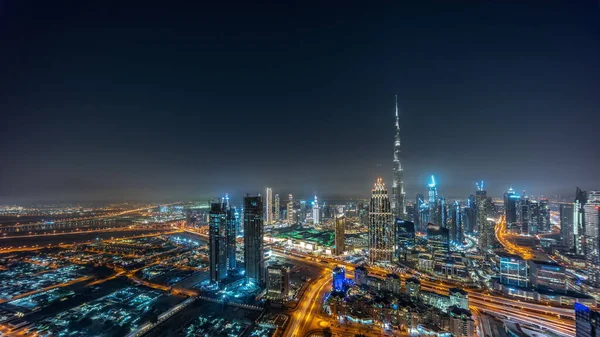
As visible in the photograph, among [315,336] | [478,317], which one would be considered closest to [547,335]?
[478,317]

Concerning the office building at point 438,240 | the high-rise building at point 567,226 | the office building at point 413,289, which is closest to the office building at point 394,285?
the office building at point 413,289

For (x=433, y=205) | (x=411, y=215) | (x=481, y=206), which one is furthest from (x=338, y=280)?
(x=411, y=215)

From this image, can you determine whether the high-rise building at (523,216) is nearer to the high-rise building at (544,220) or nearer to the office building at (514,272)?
the high-rise building at (544,220)

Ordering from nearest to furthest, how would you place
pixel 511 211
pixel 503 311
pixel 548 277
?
pixel 503 311, pixel 548 277, pixel 511 211

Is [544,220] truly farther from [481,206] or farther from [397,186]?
[397,186]

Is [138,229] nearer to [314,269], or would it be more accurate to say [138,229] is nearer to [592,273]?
[314,269]

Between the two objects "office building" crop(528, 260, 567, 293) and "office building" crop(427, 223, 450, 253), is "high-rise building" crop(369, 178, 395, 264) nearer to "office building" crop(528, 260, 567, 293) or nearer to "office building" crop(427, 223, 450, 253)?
"office building" crop(427, 223, 450, 253)
